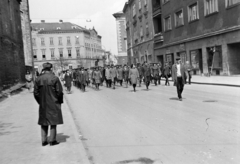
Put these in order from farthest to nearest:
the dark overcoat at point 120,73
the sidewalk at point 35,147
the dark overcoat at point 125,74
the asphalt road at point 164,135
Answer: the dark overcoat at point 120,73 → the dark overcoat at point 125,74 → the sidewalk at point 35,147 → the asphalt road at point 164,135

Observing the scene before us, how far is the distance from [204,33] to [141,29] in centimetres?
1768

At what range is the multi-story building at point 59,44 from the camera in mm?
84381

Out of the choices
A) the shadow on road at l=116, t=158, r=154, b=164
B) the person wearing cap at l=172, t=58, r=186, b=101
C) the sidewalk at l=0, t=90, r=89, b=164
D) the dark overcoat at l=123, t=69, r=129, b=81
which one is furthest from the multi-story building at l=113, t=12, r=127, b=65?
the shadow on road at l=116, t=158, r=154, b=164

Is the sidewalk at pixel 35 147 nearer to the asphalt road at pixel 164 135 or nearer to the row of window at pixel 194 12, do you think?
the asphalt road at pixel 164 135

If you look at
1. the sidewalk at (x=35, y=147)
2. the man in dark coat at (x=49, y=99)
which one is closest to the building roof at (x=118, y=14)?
the sidewalk at (x=35, y=147)

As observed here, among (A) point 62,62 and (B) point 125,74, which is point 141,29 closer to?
(B) point 125,74

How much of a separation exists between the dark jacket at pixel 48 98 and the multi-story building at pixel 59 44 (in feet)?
257

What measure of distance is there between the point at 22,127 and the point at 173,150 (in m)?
4.57

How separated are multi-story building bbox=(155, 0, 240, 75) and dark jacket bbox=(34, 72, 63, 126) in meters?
16.8

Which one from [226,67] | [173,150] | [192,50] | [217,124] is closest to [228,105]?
[217,124]

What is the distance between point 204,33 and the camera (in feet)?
75.9

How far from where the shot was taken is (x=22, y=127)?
7.43 meters

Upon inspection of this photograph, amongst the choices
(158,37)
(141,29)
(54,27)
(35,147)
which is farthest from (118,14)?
(35,147)

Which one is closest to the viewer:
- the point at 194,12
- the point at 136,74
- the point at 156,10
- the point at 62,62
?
the point at 136,74
